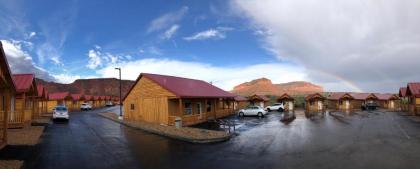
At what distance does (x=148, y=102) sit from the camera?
30531 millimetres

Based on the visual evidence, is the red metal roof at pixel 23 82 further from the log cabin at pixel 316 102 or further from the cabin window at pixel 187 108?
the log cabin at pixel 316 102

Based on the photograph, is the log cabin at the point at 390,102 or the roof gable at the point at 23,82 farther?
the log cabin at the point at 390,102

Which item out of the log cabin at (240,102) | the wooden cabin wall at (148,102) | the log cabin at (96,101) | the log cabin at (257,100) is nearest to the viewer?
the wooden cabin wall at (148,102)

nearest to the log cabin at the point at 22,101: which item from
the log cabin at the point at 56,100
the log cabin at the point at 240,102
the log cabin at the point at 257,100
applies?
the log cabin at the point at 240,102

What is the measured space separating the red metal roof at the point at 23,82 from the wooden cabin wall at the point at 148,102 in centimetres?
977

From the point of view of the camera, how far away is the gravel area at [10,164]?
35.6 feet

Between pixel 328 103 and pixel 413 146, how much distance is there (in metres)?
55.0

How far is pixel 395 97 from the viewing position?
67.1 metres

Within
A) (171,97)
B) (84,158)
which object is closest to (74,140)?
(84,158)

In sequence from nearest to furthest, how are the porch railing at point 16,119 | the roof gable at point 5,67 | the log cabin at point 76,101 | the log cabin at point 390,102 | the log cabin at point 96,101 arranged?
1. the roof gable at point 5,67
2. the porch railing at point 16,119
3. the log cabin at point 390,102
4. the log cabin at point 76,101
5. the log cabin at point 96,101

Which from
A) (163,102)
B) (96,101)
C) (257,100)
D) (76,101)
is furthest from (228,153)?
(96,101)

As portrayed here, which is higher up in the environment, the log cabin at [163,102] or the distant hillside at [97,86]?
the distant hillside at [97,86]

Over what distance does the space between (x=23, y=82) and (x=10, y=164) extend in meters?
17.9

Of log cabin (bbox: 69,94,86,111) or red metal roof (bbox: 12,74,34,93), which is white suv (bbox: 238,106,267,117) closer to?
red metal roof (bbox: 12,74,34,93)
